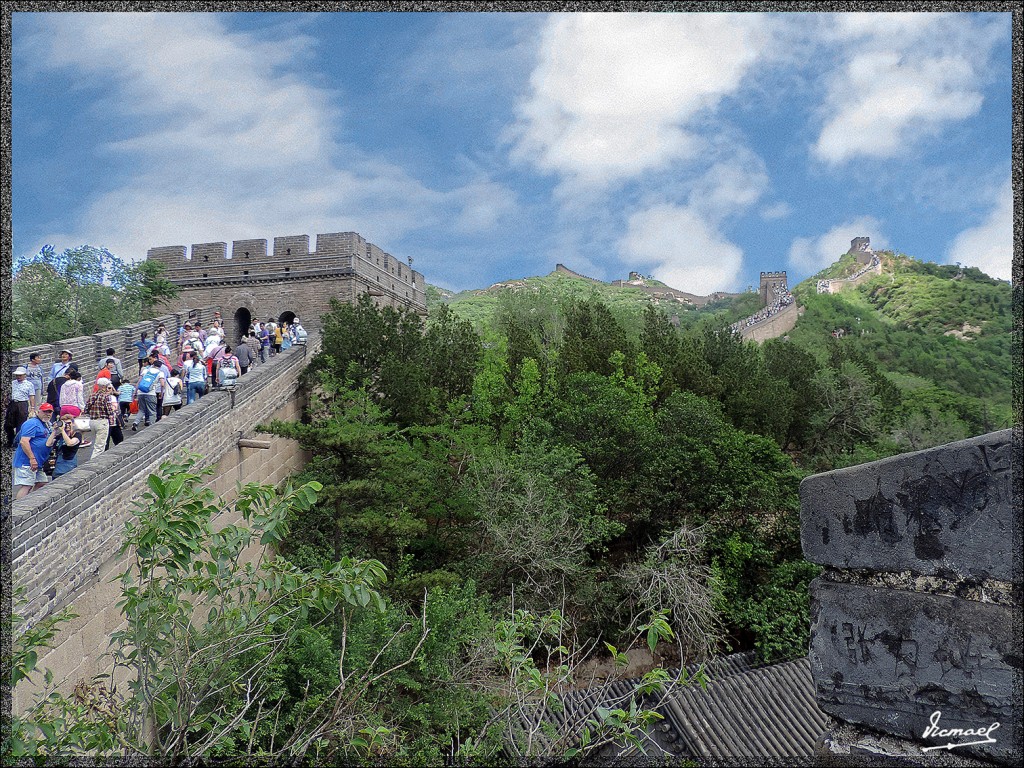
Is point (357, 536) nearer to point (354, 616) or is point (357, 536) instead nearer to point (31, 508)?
point (354, 616)

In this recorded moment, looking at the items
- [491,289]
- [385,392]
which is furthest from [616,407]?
[491,289]

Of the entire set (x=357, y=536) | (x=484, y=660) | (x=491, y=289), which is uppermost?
(x=491, y=289)

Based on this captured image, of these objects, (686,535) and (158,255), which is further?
(158,255)

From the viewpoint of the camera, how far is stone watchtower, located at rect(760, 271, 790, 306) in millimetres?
67819

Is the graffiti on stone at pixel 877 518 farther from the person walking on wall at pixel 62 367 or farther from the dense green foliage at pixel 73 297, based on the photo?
the dense green foliage at pixel 73 297

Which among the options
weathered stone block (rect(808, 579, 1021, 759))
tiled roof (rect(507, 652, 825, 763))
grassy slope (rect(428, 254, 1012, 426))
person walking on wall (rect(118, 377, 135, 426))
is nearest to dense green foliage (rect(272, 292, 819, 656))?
tiled roof (rect(507, 652, 825, 763))

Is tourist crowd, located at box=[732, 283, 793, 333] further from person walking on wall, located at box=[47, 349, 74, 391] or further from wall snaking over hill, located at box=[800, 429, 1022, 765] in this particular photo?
wall snaking over hill, located at box=[800, 429, 1022, 765]

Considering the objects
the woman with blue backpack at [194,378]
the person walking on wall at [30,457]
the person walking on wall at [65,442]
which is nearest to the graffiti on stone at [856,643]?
the person walking on wall at [30,457]

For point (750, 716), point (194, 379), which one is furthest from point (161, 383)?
point (750, 716)

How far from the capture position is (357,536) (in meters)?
13.5

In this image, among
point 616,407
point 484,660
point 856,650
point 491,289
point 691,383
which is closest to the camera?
point 856,650

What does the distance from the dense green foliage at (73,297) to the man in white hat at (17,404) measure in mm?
7087

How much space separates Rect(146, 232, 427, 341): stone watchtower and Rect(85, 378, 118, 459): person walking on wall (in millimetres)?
13973

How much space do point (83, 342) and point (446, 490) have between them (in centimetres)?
837
